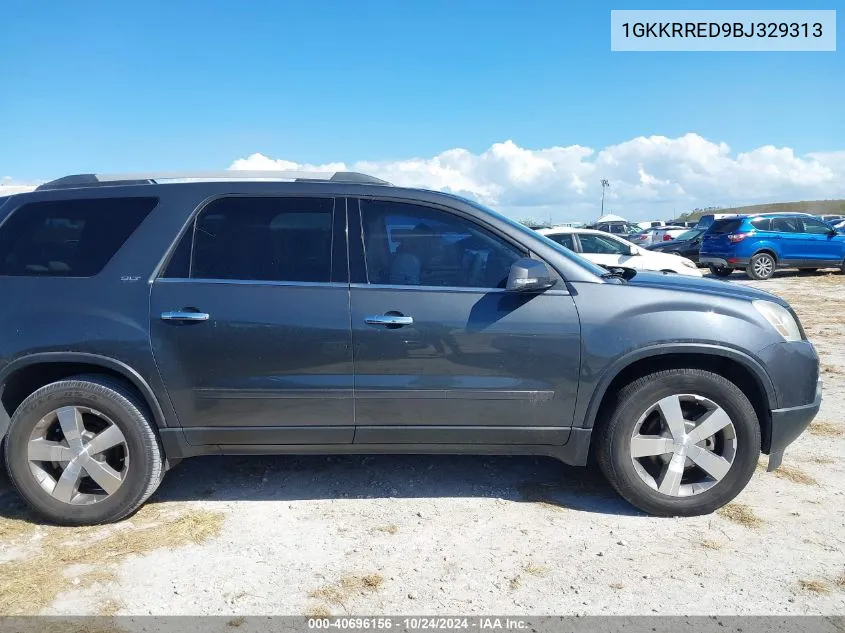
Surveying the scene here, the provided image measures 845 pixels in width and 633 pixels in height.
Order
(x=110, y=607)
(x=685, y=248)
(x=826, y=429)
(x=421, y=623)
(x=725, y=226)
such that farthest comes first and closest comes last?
(x=685, y=248) → (x=725, y=226) → (x=826, y=429) → (x=110, y=607) → (x=421, y=623)

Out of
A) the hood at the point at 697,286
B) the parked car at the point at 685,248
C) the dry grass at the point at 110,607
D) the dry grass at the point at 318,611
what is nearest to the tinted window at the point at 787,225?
the parked car at the point at 685,248

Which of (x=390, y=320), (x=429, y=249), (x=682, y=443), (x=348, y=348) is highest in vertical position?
(x=429, y=249)

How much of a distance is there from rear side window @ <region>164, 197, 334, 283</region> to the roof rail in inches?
6.9

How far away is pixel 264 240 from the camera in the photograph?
3475mm

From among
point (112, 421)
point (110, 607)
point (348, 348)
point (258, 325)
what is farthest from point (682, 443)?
point (112, 421)

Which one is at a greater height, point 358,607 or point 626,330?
point 626,330

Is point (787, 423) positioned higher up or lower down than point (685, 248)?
lower down

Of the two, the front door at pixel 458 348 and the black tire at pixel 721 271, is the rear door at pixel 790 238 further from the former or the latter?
the front door at pixel 458 348

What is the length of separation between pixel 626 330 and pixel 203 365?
7.39 ft

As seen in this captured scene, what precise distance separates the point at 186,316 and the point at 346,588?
1.59 m

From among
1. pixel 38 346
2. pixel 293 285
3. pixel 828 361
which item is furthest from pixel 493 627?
pixel 828 361

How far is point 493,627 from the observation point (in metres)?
2.56

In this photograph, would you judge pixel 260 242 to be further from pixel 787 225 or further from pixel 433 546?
pixel 787 225

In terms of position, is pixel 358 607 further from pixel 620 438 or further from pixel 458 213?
pixel 458 213
